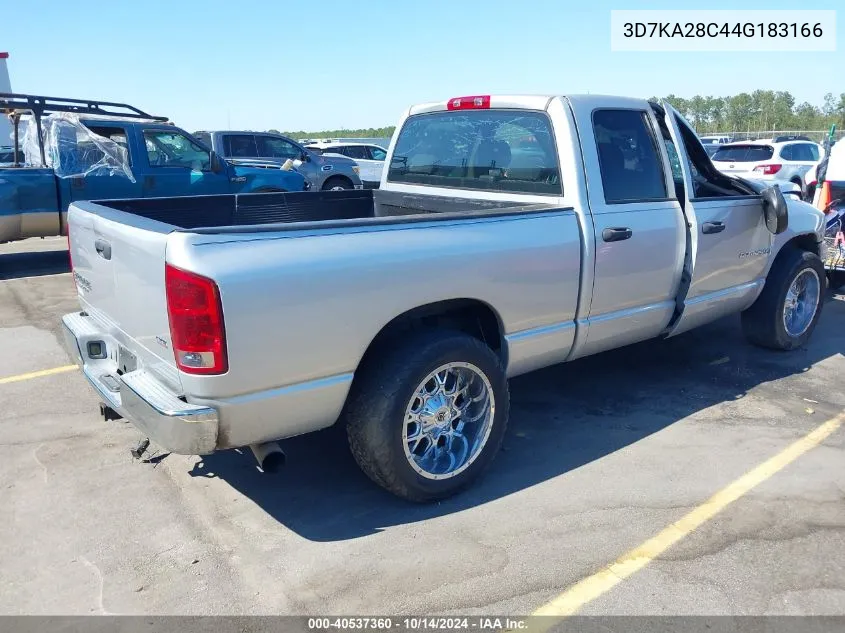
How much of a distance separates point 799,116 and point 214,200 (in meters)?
58.8

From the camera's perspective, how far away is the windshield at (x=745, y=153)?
15672mm

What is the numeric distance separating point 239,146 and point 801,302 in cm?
1110

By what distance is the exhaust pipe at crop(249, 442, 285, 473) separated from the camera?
3043 millimetres

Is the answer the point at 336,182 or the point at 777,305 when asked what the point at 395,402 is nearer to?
the point at 777,305

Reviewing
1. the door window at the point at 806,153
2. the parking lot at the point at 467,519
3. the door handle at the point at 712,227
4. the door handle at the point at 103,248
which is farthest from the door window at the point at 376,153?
the door handle at the point at 103,248

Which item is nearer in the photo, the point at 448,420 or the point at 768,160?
the point at 448,420

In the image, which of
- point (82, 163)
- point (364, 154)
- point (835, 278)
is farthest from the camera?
point (364, 154)

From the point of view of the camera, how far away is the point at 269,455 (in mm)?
3047

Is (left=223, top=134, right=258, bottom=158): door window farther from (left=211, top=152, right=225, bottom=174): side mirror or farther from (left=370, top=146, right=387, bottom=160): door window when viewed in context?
(left=370, top=146, right=387, bottom=160): door window

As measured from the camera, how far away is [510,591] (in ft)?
9.31

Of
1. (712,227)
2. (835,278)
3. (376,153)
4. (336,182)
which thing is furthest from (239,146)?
(712,227)

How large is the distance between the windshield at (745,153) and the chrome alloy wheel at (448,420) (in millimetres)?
14439

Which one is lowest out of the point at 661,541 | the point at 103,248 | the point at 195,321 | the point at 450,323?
the point at 661,541

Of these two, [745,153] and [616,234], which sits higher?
[745,153]
